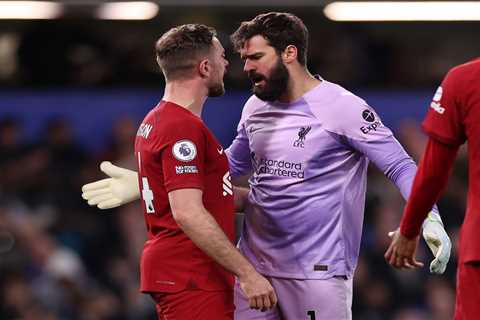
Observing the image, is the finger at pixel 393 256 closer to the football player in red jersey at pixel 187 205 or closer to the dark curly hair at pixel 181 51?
the football player in red jersey at pixel 187 205

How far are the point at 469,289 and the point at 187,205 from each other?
1.12 m

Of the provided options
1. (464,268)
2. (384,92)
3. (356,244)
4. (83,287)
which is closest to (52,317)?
(83,287)

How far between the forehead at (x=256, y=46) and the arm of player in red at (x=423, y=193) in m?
1.20

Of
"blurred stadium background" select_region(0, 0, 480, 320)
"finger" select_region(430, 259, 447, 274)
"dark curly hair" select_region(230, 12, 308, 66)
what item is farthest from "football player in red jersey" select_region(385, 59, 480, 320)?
"blurred stadium background" select_region(0, 0, 480, 320)

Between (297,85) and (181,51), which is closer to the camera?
(181,51)

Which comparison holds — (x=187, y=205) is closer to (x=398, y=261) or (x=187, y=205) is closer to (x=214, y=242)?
(x=214, y=242)

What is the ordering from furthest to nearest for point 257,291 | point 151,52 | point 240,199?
point 151,52, point 240,199, point 257,291

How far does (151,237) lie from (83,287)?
4563 mm

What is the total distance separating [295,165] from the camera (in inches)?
197

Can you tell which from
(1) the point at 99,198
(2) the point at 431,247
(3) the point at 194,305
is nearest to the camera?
(3) the point at 194,305

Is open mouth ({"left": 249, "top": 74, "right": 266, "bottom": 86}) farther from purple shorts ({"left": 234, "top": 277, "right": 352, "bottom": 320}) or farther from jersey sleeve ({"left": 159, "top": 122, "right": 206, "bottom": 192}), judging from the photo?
purple shorts ({"left": 234, "top": 277, "right": 352, "bottom": 320})

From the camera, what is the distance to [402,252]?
4.24 meters

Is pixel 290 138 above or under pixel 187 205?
above

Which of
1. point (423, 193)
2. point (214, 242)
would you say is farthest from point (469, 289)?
point (214, 242)
